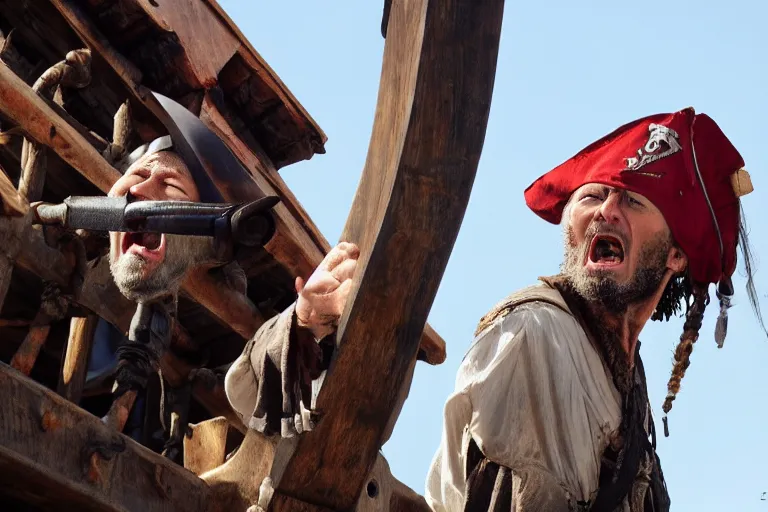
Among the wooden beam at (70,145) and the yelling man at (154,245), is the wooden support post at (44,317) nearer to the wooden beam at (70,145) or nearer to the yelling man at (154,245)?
the yelling man at (154,245)

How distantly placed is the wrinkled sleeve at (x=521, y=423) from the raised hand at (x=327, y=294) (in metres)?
0.40

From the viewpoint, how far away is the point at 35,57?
629cm

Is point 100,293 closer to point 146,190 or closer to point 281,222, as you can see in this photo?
point 146,190

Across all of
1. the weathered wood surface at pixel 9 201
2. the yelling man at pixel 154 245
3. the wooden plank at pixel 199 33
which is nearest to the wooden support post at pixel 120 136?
the yelling man at pixel 154 245

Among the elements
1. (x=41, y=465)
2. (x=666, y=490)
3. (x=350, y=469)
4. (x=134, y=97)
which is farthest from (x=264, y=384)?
(x=134, y=97)

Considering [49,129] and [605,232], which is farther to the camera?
[49,129]

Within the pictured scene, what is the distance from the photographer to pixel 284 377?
4.55 meters

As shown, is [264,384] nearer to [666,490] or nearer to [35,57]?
[666,490]

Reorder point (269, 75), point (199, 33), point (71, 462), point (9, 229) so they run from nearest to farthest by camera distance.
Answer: point (71, 462), point (9, 229), point (199, 33), point (269, 75)

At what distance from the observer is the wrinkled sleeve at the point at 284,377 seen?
14.8 ft

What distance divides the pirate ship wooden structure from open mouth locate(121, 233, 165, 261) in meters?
0.20

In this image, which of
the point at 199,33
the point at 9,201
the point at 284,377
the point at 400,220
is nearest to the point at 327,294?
the point at 284,377

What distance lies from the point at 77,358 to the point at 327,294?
117 centimetres

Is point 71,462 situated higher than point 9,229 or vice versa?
point 9,229
